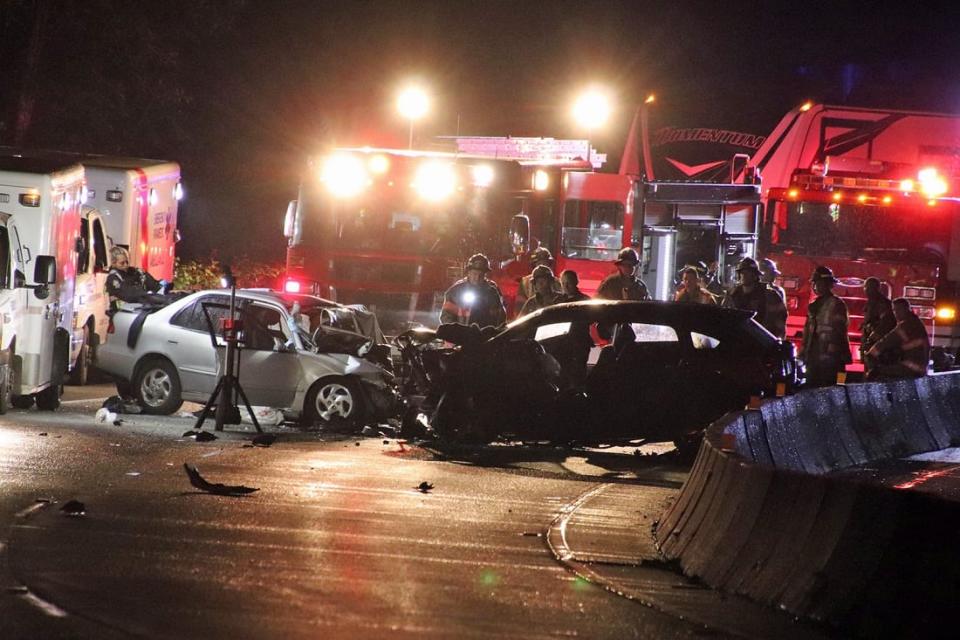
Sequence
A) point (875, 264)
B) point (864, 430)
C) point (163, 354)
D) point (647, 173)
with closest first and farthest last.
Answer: point (864, 430)
point (163, 354)
point (875, 264)
point (647, 173)

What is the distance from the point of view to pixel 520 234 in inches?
754

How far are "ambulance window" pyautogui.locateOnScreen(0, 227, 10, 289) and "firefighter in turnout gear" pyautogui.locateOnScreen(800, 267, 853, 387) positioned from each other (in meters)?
8.49

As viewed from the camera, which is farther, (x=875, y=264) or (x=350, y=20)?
(x=350, y=20)

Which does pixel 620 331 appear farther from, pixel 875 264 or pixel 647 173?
pixel 647 173

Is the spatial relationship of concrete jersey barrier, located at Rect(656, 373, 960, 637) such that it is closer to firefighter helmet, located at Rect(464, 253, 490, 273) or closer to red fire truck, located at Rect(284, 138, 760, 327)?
firefighter helmet, located at Rect(464, 253, 490, 273)

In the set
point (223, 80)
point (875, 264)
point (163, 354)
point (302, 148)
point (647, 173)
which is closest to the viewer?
point (163, 354)

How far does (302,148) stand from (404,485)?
3023 centimetres

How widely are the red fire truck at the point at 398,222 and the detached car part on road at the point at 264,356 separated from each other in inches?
103

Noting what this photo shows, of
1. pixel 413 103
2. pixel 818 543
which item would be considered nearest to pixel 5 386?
pixel 413 103

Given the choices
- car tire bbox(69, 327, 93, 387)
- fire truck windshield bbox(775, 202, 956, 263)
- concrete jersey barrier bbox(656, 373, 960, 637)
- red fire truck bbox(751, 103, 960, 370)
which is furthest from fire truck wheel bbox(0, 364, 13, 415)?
fire truck windshield bbox(775, 202, 956, 263)

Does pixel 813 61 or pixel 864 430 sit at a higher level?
pixel 813 61

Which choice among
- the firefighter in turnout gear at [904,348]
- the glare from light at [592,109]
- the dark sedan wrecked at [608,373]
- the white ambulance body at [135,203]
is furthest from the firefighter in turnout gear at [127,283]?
the firefighter in turnout gear at [904,348]

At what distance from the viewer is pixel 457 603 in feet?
22.5

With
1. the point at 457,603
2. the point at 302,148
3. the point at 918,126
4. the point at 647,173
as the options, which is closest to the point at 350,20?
the point at 302,148
